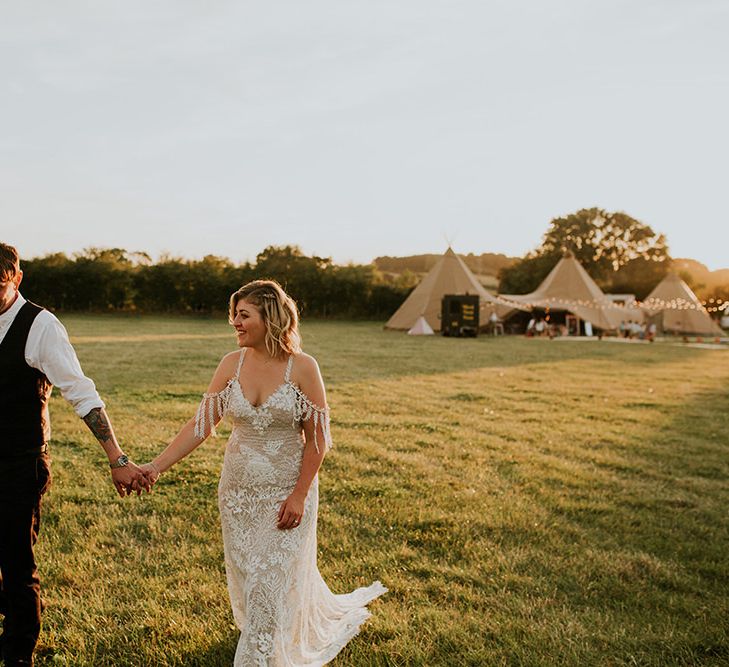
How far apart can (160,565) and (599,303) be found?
36.2 m

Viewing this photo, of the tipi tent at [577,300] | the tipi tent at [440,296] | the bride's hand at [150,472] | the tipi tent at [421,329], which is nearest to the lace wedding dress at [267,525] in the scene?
the bride's hand at [150,472]

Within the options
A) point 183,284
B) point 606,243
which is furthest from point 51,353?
point 606,243

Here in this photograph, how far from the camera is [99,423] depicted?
9.53 ft

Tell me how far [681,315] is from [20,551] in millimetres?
42209

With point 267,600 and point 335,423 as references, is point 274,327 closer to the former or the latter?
point 267,600

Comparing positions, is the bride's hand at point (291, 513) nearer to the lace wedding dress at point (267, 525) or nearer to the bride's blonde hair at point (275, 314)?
the lace wedding dress at point (267, 525)

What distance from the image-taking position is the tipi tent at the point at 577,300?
36.3 m

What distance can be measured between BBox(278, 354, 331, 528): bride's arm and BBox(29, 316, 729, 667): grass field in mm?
979

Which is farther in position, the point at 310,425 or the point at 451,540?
the point at 451,540

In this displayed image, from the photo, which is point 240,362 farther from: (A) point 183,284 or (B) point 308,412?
(A) point 183,284

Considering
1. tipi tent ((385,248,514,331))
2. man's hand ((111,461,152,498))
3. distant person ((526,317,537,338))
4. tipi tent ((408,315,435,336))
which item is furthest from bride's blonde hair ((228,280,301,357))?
distant person ((526,317,537,338))

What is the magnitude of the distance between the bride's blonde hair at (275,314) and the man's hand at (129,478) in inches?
36.5

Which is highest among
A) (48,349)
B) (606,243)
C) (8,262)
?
(606,243)

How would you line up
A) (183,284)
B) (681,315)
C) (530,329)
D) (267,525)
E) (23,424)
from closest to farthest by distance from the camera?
(23,424) → (267,525) → (530,329) → (681,315) → (183,284)
